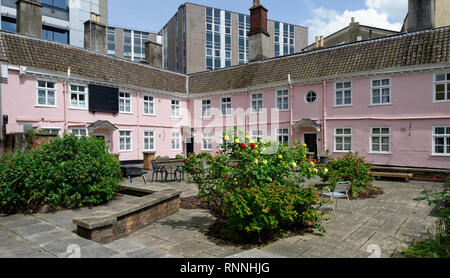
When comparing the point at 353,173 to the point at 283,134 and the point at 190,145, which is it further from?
the point at 190,145

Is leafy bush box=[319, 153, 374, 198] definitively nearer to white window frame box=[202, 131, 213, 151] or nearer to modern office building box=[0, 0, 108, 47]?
white window frame box=[202, 131, 213, 151]

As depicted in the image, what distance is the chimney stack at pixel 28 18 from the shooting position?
1794 centimetres

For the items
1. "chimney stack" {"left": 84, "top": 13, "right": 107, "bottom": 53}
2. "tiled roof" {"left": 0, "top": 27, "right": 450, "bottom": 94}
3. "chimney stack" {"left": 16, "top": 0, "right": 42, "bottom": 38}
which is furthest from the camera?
"chimney stack" {"left": 84, "top": 13, "right": 107, "bottom": 53}

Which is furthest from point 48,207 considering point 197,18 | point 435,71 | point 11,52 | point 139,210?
point 197,18

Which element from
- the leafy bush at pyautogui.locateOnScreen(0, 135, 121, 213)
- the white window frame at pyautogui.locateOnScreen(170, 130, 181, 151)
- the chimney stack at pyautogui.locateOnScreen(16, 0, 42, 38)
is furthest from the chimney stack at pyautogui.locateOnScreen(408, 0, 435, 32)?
the chimney stack at pyautogui.locateOnScreen(16, 0, 42, 38)

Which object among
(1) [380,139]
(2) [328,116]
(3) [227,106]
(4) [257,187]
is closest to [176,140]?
(3) [227,106]

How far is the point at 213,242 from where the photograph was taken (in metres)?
5.38

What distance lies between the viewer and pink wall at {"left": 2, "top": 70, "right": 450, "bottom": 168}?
15477mm

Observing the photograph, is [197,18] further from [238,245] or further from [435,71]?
[238,245]

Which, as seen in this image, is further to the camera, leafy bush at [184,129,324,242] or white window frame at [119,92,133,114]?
white window frame at [119,92,133,114]

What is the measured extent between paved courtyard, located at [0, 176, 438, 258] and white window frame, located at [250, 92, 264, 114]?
14503 mm

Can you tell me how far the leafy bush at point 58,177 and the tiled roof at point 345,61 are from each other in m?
15.5

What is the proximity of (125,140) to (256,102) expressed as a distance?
34.3 ft
